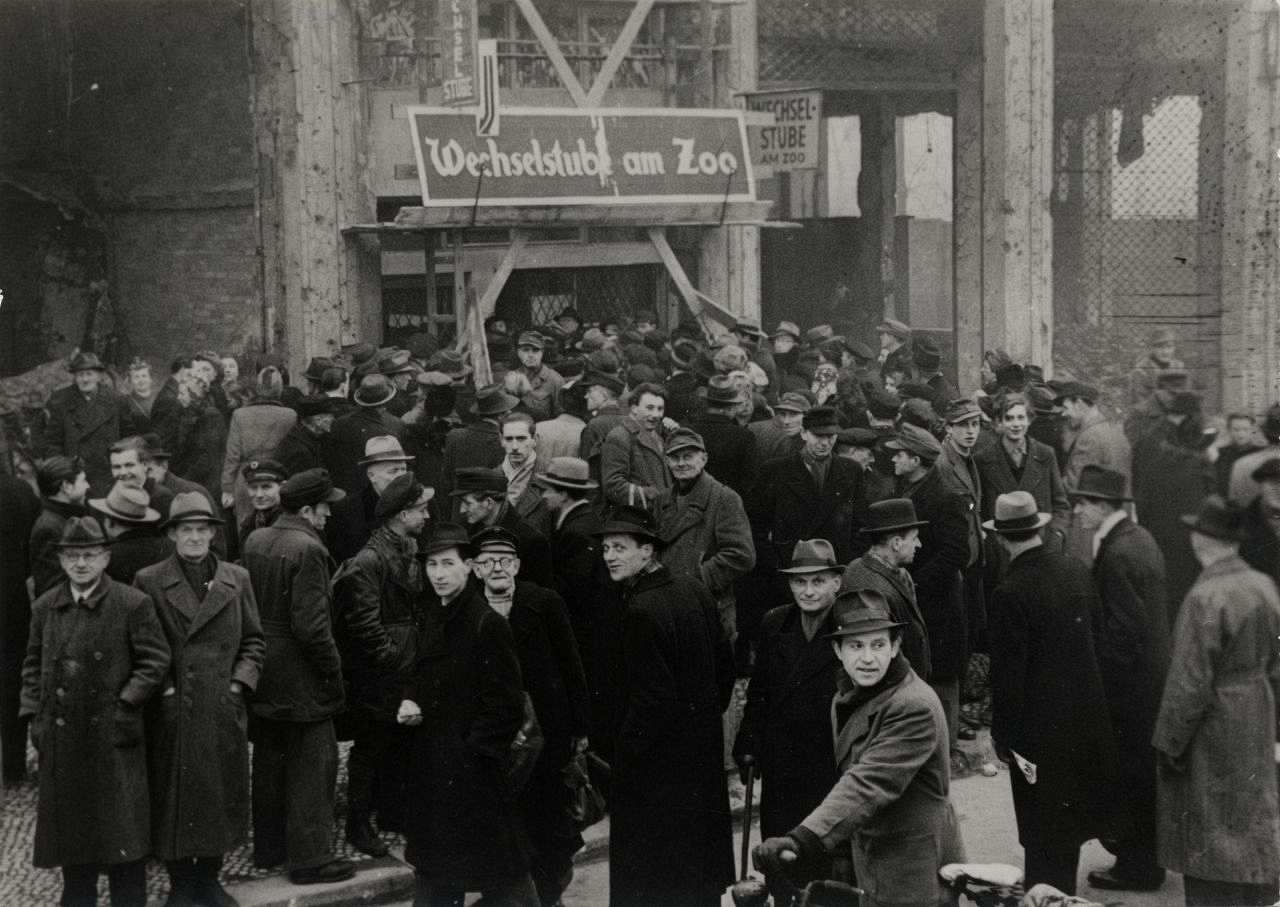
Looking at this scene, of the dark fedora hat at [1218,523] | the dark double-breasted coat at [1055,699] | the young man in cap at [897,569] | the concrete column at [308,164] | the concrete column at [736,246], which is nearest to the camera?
the dark fedora hat at [1218,523]

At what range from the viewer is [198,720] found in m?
6.96

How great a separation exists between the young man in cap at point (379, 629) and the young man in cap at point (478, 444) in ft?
4.69

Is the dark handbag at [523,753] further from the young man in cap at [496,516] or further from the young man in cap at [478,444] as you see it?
the young man in cap at [478,444]

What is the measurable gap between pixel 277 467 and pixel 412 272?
7.08m

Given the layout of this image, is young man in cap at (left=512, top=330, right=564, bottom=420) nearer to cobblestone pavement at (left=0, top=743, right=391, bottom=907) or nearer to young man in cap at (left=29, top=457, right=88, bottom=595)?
cobblestone pavement at (left=0, top=743, right=391, bottom=907)

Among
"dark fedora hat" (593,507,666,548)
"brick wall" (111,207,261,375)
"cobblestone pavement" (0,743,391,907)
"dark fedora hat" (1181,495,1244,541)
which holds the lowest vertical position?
"cobblestone pavement" (0,743,391,907)

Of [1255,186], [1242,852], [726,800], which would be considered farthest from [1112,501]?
[1255,186]

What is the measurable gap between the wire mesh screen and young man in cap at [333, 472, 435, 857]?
13978 mm

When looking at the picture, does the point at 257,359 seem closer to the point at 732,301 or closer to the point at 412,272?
the point at 412,272

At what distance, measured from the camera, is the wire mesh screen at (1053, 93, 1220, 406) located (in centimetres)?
2011

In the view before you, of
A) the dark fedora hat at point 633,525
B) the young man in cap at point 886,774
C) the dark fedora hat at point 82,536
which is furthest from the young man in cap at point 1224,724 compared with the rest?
the dark fedora hat at point 82,536

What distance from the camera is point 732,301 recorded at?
16.4m

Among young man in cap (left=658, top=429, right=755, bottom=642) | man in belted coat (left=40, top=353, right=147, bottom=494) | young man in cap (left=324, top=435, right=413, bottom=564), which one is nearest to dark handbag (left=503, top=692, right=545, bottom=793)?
→ young man in cap (left=658, top=429, right=755, bottom=642)

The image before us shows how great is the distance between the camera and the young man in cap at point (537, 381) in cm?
1129
